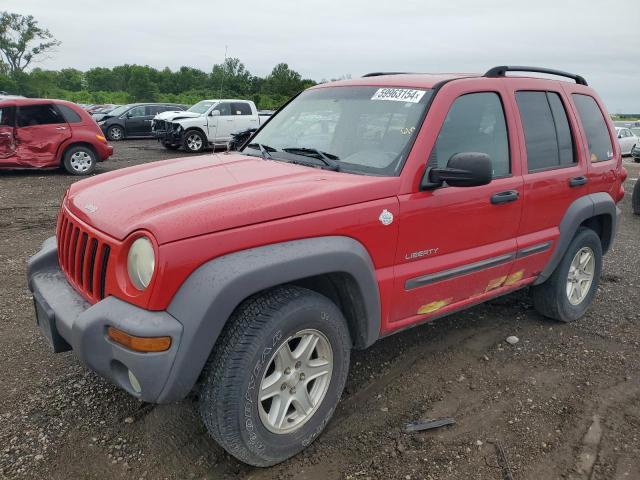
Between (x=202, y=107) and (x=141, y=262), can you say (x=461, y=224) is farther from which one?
(x=202, y=107)

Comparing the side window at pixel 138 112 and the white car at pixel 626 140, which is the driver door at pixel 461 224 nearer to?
the side window at pixel 138 112

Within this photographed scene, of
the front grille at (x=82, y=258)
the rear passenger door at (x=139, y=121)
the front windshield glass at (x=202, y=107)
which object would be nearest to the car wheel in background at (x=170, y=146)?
the front windshield glass at (x=202, y=107)

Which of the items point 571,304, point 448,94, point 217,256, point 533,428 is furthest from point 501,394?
point 217,256

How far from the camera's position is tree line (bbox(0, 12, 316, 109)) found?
45.6 meters

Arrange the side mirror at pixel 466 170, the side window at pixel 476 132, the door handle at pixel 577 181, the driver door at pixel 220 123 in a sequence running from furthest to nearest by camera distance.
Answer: the driver door at pixel 220 123 → the door handle at pixel 577 181 → the side window at pixel 476 132 → the side mirror at pixel 466 170

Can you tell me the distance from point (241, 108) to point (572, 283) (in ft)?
48.8

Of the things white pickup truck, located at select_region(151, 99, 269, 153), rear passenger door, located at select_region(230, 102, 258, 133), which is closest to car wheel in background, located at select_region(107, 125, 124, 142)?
white pickup truck, located at select_region(151, 99, 269, 153)

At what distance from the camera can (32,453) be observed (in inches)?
106

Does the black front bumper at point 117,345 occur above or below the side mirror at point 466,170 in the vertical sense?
below

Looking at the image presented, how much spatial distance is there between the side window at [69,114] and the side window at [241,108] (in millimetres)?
6712

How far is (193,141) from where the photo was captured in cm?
1725

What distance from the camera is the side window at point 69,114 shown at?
11.4m

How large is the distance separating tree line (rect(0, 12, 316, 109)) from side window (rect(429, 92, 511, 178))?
123ft

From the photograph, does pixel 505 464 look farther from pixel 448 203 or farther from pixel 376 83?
pixel 376 83
